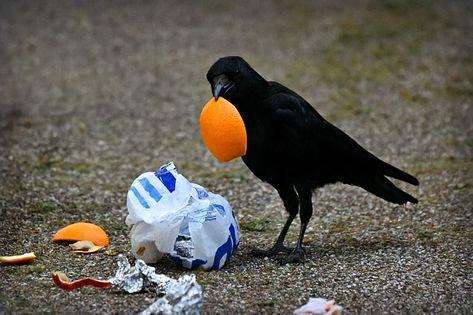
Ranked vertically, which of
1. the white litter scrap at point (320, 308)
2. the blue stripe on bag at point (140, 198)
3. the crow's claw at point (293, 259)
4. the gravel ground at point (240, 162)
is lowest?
the gravel ground at point (240, 162)

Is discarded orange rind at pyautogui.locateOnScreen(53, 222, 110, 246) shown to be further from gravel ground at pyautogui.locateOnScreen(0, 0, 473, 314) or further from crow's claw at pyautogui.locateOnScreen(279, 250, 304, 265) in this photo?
crow's claw at pyautogui.locateOnScreen(279, 250, 304, 265)

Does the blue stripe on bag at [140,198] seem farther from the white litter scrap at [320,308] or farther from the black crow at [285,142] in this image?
the white litter scrap at [320,308]

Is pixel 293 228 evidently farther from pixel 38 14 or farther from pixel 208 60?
pixel 38 14

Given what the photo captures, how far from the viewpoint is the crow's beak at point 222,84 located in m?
4.49

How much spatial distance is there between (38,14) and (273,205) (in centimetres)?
650

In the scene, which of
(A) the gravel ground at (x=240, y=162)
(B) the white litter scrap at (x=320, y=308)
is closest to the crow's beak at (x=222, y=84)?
(A) the gravel ground at (x=240, y=162)

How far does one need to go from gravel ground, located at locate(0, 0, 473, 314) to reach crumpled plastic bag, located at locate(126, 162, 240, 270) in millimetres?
112

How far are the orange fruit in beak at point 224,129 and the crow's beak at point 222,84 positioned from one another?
48mm

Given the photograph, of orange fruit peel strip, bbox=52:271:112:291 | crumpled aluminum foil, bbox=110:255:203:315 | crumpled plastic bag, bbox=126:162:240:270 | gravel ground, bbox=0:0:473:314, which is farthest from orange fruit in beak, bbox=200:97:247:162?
orange fruit peel strip, bbox=52:271:112:291

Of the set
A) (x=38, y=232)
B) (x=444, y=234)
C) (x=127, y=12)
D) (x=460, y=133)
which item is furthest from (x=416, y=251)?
(x=127, y=12)

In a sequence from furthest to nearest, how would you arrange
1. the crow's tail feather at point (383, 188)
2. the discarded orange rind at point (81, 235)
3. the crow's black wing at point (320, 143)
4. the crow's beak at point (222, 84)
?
the crow's tail feather at point (383, 188)
the discarded orange rind at point (81, 235)
the crow's black wing at point (320, 143)
the crow's beak at point (222, 84)

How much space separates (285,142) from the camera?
462 centimetres

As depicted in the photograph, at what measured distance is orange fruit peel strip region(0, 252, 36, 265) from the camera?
14.8 ft

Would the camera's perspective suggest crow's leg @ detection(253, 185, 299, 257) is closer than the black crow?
No
